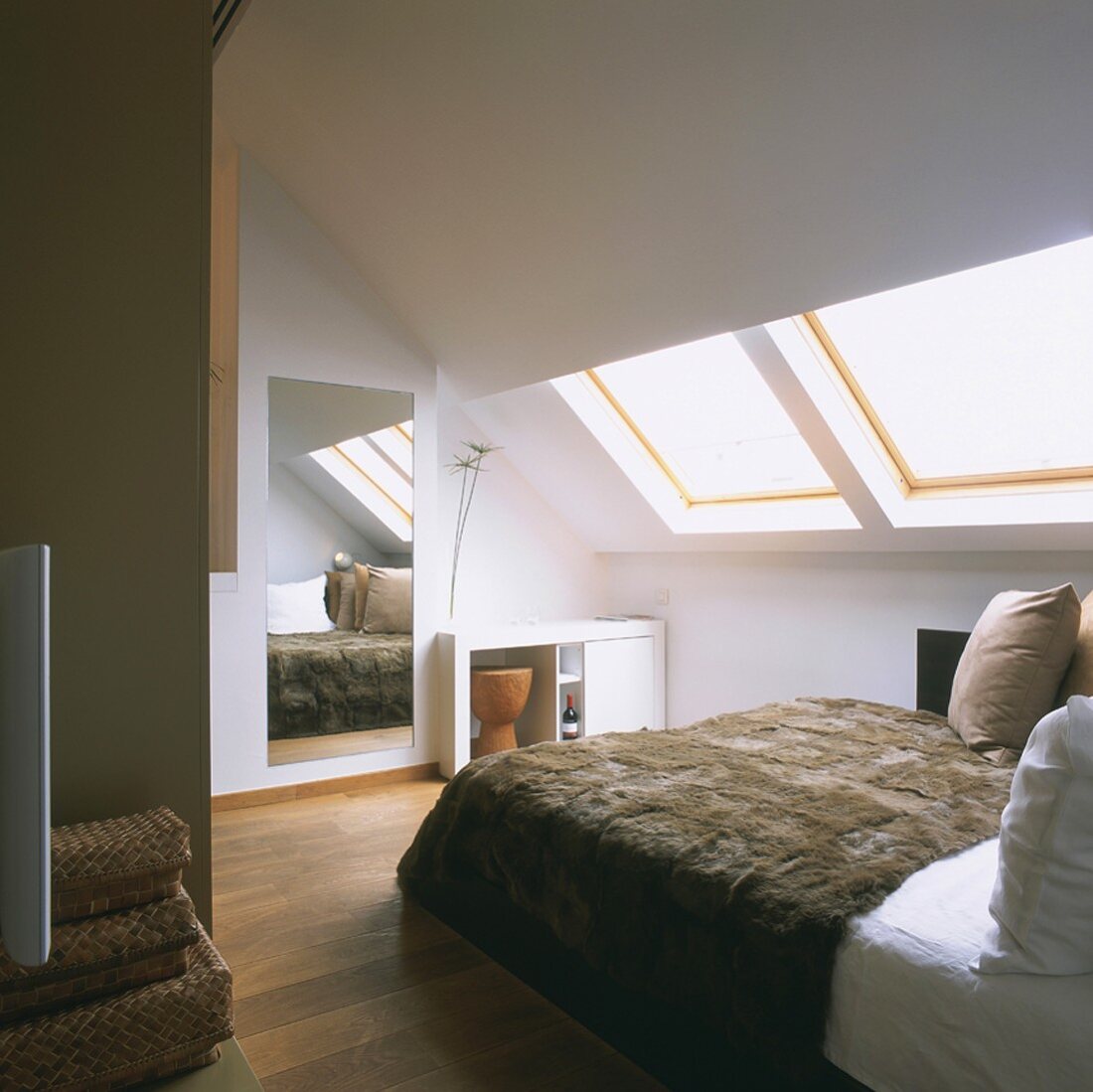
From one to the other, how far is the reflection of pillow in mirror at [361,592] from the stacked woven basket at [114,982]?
3005mm

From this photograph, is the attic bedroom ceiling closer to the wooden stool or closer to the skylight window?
the skylight window

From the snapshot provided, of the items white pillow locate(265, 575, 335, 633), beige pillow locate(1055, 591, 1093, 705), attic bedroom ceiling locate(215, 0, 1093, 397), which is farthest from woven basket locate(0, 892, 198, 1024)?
white pillow locate(265, 575, 335, 633)

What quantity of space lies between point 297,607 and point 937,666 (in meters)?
2.69

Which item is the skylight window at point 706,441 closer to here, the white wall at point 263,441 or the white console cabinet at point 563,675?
the white console cabinet at point 563,675

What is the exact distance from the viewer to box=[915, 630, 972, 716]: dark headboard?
330cm

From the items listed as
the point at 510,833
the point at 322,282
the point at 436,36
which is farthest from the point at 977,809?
the point at 322,282

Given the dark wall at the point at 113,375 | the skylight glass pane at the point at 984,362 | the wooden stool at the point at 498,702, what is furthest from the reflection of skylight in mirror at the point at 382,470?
the dark wall at the point at 113,375

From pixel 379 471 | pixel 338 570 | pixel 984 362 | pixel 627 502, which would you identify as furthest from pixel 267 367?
pixel 984 362

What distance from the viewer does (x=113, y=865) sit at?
1003 millimetres

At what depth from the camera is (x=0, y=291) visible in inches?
43.9

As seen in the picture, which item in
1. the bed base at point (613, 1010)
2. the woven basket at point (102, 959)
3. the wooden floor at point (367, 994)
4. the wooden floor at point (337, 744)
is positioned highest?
the woven basket at point (102, 959)

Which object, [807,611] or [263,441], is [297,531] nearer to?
[263,441]

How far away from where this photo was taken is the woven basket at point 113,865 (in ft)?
3.21

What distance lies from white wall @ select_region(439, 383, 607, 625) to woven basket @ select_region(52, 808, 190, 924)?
359 cm
